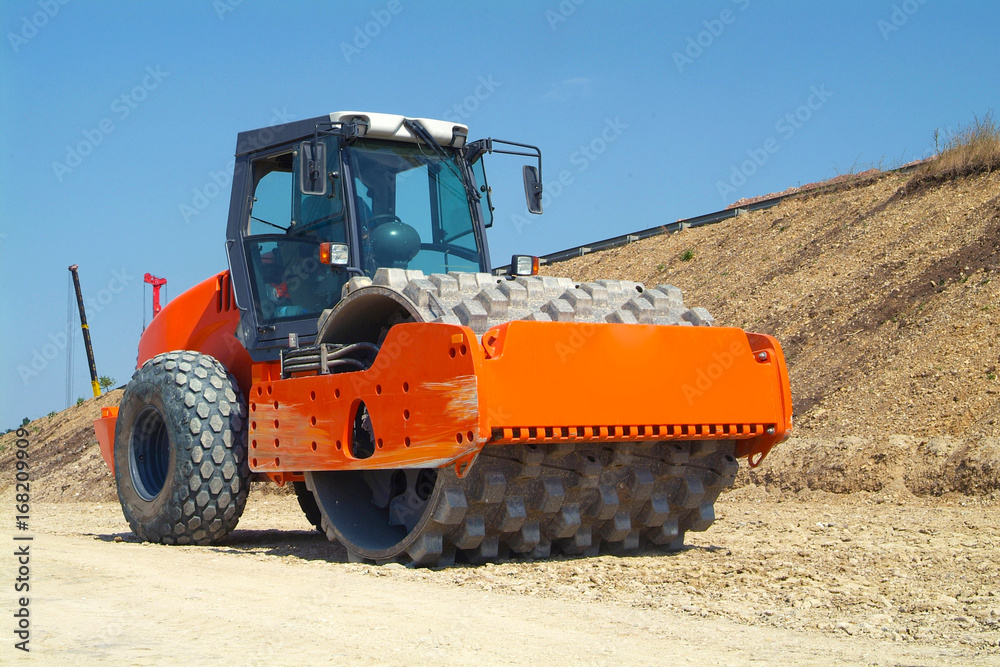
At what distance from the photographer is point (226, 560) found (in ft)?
23.1

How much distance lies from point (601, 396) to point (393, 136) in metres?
2.90

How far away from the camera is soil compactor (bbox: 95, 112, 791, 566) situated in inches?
233

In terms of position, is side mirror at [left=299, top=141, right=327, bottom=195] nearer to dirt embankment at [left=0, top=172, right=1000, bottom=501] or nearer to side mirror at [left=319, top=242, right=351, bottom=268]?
side mirror at [left=319, top=242, right=351, bottom=268]

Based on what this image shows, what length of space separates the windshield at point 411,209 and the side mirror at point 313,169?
52cm

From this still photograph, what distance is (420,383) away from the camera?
236 inches

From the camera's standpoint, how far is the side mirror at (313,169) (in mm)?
6930

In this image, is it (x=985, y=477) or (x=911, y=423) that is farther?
(x=911, y=423)

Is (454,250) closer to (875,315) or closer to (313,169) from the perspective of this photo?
(313,169)

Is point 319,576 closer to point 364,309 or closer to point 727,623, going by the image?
point 364,309

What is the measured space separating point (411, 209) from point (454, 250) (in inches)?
19.3

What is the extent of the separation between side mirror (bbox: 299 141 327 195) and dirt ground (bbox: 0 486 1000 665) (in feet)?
8.20

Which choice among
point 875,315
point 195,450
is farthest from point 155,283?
point 875,315

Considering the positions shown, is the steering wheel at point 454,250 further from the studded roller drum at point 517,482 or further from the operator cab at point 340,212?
the studded roller drum at point 517,482

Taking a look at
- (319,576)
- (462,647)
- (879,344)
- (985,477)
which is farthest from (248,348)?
(879,344)
